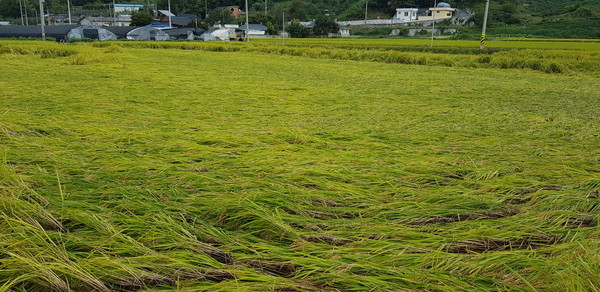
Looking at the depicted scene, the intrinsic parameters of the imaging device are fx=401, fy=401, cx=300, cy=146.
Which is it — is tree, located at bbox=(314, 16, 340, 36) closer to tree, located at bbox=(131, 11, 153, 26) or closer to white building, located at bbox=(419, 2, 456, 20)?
white building, located at bbox=(419, 2, 456, 20)

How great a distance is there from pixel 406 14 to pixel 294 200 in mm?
64922

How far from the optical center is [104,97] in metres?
4.59

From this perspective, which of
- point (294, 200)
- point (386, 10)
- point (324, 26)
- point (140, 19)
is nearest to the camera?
point (294, 200)

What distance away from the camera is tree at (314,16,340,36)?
44.8 metres

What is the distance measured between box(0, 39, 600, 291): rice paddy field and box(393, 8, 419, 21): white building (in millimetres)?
61180

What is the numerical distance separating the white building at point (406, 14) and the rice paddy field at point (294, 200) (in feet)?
201

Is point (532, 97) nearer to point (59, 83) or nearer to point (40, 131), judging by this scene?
point (40, 131)

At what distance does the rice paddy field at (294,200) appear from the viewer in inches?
47.3

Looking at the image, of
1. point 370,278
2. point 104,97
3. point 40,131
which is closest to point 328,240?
point 370,278

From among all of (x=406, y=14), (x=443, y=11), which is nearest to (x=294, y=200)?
(x=443, y=11)

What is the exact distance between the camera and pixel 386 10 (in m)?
65.9

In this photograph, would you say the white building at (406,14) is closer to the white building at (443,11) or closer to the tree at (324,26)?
the white building at (443,11)

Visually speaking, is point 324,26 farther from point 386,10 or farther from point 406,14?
point 386,10

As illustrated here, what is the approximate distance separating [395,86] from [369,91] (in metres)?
0.95
